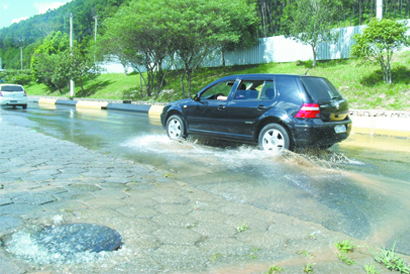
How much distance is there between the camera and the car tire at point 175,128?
349 inches

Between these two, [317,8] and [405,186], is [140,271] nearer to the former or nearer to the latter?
[405,186]

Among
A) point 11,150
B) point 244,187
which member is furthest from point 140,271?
point 11,150

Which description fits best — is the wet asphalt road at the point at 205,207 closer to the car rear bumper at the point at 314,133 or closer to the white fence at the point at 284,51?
the car rear bumper at the point at 314,133

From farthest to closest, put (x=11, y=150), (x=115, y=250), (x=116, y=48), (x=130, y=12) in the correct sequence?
(x=116, y=48) → (x=130, y=12) → (x=11, y=150) → (x=115, y=250)

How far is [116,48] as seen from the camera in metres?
Result: 26.7

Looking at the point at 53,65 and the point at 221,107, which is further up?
the point at 53,65

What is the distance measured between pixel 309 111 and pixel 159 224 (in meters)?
4.17

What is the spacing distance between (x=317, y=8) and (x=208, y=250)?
73.0 ft

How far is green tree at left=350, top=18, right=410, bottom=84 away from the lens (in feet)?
51.4

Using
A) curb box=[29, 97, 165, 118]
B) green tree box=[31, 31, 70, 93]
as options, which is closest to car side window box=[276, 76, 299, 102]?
curb box=[29, 97, 165, 118]

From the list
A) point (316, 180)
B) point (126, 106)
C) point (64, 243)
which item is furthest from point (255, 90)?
point (126, 106)

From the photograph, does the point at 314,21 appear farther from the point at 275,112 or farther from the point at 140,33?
the point at 275,112

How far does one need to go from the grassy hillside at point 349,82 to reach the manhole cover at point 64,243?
14451 mm

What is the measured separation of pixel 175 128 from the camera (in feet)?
29.7
